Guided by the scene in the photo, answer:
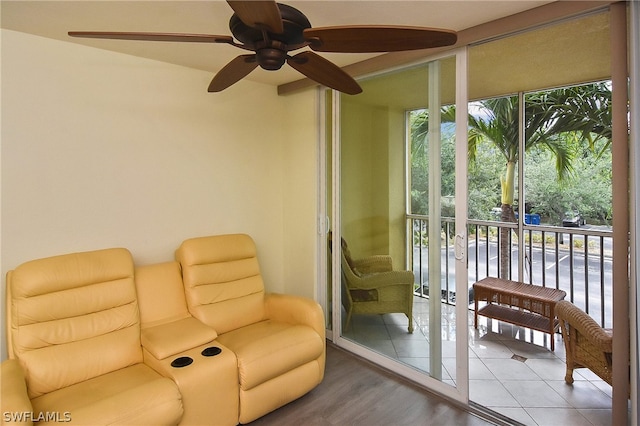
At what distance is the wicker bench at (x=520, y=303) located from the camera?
3332 mm

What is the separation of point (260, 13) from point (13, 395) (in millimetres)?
1955

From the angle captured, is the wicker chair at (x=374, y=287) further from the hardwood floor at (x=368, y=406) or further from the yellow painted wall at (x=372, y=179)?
the hardwood floor at (x=368, y=406)

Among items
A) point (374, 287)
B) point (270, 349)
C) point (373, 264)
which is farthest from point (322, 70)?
point (374, 287)

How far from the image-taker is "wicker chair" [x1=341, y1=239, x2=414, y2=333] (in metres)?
2.92

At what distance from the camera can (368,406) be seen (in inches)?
97.3

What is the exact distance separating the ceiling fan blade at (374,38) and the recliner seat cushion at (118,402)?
1.83 meters

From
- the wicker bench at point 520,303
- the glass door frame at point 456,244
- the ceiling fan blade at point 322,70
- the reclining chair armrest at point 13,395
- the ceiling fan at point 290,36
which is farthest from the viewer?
the wicker bench at point 520,303

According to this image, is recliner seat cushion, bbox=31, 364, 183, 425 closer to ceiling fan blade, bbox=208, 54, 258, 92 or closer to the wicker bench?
ceiling fan blade, bbox=208, 54, 258, 92

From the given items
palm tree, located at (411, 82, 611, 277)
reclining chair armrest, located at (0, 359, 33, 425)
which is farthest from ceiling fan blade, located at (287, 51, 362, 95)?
palm tree, located at (411, 82, 611, 277)

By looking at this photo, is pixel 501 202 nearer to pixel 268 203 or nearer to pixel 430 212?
pixel 430 212

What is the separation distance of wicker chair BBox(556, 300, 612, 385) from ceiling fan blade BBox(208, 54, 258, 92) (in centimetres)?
261

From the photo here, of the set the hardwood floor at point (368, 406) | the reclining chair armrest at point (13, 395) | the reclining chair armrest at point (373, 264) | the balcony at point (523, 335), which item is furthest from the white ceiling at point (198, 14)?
the hardwood floor at point (368, 406)

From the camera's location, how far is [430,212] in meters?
2.63

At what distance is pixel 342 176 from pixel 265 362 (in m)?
1.75
